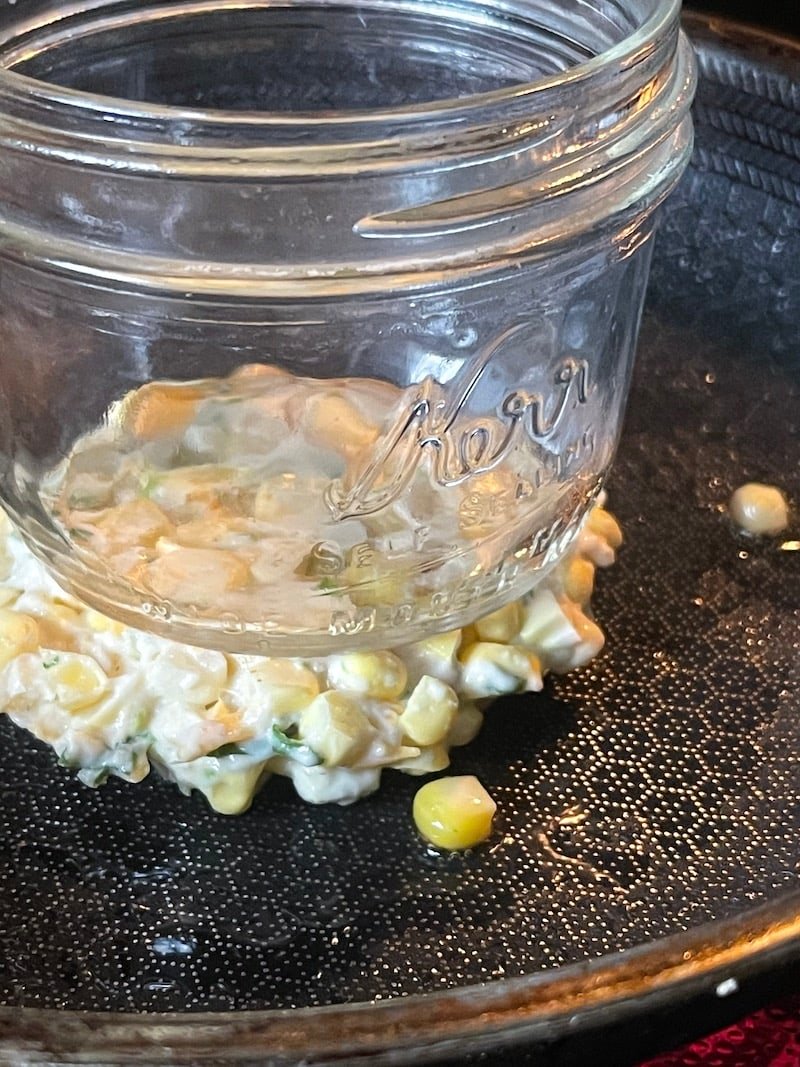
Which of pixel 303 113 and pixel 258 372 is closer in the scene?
pixel 303 113

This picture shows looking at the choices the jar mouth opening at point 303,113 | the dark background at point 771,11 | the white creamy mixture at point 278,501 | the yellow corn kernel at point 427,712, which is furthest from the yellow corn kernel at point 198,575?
the dark background at point 771,11

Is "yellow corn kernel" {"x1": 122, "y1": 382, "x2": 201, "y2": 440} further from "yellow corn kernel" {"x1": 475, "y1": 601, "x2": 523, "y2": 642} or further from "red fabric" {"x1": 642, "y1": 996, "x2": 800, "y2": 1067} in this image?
"red fabric" {"x1": 642, "y1": 996, "x2": 800, "y2": 1067}

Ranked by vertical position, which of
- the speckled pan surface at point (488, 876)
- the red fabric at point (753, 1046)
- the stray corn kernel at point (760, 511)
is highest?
the stray corn kernel at point (760, 511)

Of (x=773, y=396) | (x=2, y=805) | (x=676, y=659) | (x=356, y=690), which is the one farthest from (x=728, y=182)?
(x=2, y=805)

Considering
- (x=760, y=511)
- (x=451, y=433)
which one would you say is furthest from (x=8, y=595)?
(x=760, y=511)

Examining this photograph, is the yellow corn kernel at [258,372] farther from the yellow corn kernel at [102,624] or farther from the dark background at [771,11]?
the dark background at [771,11]

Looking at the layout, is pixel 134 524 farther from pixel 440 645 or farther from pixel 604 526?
pixel 604 526

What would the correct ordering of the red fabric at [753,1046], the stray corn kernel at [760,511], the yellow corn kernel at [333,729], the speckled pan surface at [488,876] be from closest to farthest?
the speckled pan surface at [488,876] → the yellow corn kernel at [333,729] → the red fabric at [753,1046] → the stray corn kernel at [760,511]
